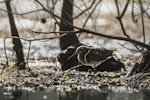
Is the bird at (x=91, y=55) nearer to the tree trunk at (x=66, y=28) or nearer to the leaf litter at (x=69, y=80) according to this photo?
the leaf litter at (x=69, y=80)

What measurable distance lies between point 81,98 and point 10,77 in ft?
11.6

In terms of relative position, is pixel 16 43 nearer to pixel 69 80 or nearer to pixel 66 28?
pixel 66 28

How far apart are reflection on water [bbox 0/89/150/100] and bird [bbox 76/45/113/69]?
3.34m

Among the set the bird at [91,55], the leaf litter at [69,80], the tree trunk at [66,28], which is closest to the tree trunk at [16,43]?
the leaf litter at [69,80]

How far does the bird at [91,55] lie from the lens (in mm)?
15539

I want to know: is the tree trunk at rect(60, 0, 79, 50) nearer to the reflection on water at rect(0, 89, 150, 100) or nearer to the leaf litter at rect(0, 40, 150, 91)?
the leaf litter at rect(0, 40, 150, 91)

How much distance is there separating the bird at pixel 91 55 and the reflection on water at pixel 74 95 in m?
3.34

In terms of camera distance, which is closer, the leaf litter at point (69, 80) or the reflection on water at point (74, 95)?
the reflection on water at point (74, 95)

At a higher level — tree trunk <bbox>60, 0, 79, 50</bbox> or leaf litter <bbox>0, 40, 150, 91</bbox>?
tree trunk <bbox>60, 0, 79, 50</bbox>

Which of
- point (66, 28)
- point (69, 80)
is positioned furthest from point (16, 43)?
point (69, 80)

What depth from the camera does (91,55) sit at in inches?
619

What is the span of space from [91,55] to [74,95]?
4.38 metres

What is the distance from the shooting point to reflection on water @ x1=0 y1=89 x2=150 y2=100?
11141 millimetres

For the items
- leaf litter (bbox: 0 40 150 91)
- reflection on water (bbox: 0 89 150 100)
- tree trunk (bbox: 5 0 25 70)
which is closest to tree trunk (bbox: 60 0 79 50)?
leaf litter (bbox: 0 40 150 91)
